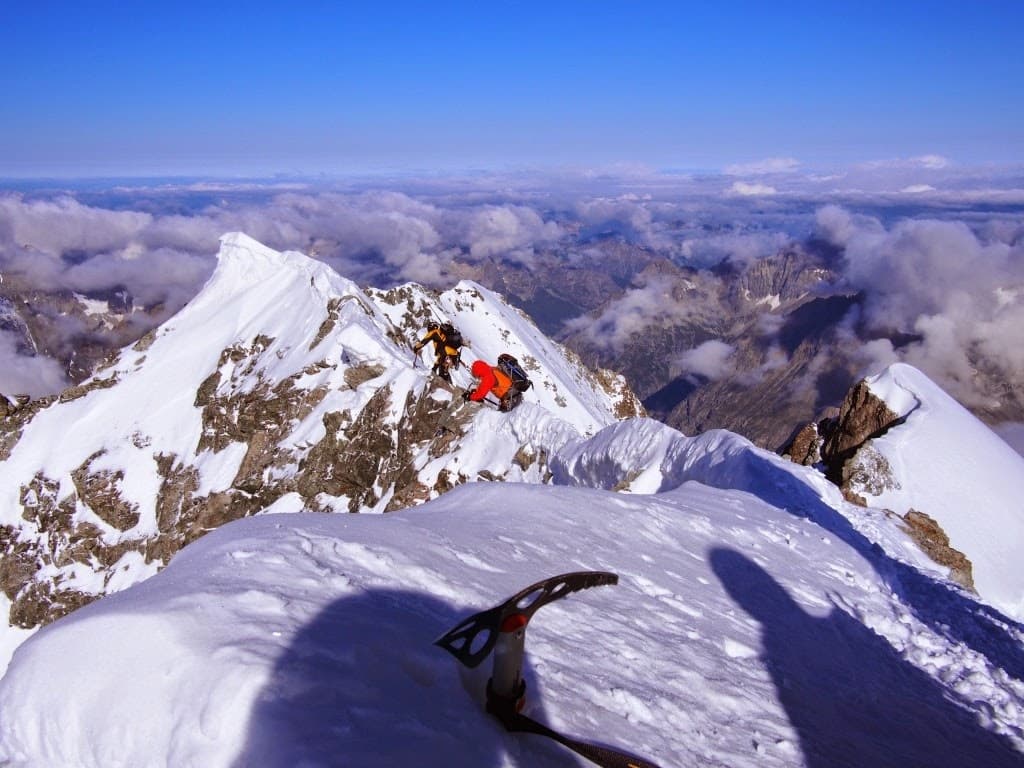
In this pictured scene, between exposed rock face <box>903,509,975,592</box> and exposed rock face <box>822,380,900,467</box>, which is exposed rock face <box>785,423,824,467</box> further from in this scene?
exposed rock face <box>903,509,975,592</box>

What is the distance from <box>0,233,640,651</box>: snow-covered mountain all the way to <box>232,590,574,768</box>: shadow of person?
31.3 metres

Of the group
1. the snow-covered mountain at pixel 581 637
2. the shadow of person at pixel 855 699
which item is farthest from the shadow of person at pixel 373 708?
the shadow of person at pixel 855 699

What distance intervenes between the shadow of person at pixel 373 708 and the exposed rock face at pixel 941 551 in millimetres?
14070

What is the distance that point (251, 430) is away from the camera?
55.3 m

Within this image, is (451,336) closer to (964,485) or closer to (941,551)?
(941,551)

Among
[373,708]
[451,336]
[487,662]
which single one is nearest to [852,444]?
[451,336]

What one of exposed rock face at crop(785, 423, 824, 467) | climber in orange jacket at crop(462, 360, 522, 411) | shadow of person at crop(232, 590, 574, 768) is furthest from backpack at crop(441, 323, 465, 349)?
exposed rock face at crop(785, 423, 824, 467)

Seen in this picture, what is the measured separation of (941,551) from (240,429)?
2134 inches

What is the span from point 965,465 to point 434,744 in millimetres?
23840

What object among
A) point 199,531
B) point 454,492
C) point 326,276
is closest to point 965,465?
point 454,492

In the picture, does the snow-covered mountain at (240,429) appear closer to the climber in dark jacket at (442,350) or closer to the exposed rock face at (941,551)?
the climber in dark jacket at (442,350)

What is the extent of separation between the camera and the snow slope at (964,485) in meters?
17.7

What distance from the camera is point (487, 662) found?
424cm

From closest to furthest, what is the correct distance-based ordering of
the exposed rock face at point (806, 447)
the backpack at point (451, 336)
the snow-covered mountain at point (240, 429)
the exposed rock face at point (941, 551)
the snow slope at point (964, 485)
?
the exposed rock face at point (941, 551), the snow slope at point (964, 485), the backpack at point (451, 336), the exposed rock face at point (806, 447), the snow-covered mountain at point (240, 429)
